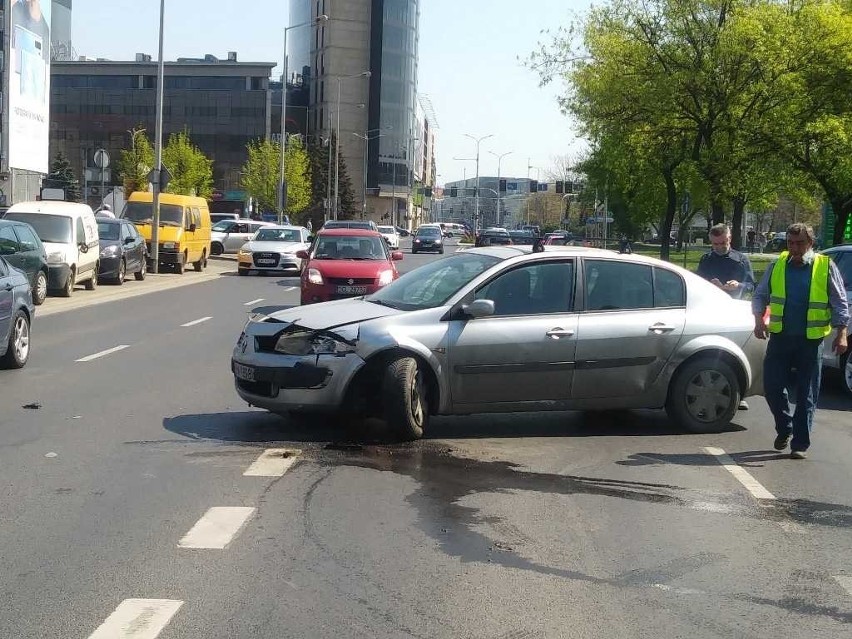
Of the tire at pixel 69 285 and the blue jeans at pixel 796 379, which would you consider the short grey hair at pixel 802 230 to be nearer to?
the blue jeans at pixel 796 379

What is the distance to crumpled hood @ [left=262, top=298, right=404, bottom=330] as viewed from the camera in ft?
29.2

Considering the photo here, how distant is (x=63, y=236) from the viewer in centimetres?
2428

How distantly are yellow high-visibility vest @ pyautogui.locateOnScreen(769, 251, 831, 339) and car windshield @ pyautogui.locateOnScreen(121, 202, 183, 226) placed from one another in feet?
98.0

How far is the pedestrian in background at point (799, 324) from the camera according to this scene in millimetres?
8531

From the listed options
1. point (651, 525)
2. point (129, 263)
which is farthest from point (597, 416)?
point (129, 263)

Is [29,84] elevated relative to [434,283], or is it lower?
elevated

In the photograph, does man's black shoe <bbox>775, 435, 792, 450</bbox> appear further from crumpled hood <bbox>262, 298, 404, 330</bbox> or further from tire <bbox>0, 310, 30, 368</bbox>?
tire <bbox>0, 310, 30, 368</bbox>

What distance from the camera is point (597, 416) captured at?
33.6 feet

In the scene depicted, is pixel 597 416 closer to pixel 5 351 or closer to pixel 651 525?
pixel 651 525

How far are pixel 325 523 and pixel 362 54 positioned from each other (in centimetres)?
12195

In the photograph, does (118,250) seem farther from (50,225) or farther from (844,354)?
(844,354)

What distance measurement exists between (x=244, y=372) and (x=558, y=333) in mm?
2506

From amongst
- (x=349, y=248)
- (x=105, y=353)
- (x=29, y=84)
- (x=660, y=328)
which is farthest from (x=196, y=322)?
(x=29, y=84)

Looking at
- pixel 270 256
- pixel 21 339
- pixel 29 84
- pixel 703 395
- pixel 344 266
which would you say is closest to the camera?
pixel 703 395
